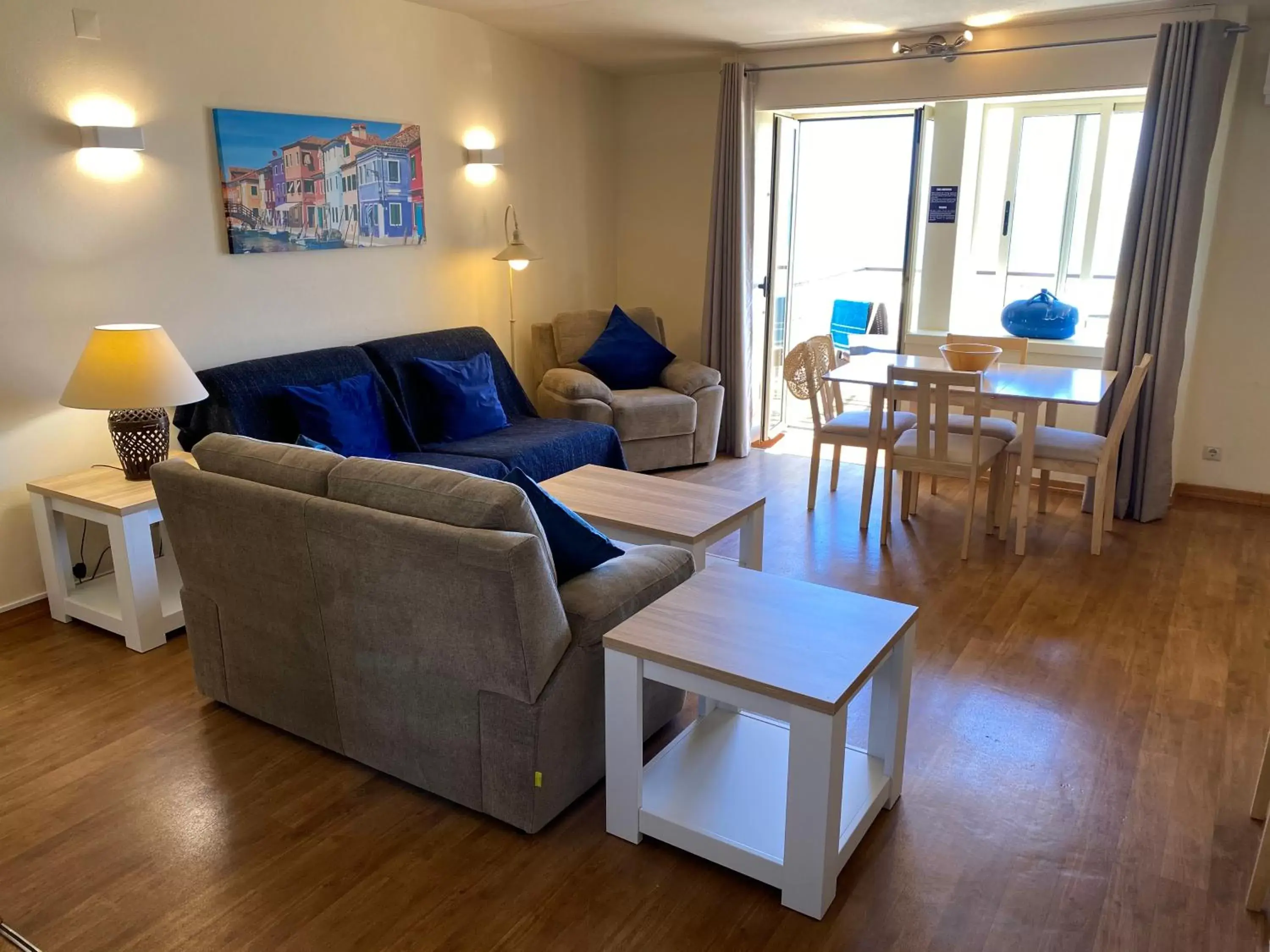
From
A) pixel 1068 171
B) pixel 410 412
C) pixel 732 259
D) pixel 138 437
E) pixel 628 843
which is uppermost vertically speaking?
pixel 1068 171

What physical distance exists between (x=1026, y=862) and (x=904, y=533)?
2450 mm

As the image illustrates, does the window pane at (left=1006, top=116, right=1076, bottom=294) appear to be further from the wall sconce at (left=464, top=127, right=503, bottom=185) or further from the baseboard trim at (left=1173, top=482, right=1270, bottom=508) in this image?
the wall sconce at (left=464, top=127, right=503, bottom=185)

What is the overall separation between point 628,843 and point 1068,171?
4982 mm

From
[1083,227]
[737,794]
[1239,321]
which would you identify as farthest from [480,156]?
[1239,321]

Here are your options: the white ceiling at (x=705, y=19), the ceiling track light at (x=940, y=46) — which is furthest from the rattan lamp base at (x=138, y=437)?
the ceiling track light at (x=940, y=46)

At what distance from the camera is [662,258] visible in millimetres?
6301

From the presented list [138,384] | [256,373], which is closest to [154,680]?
[138,384]

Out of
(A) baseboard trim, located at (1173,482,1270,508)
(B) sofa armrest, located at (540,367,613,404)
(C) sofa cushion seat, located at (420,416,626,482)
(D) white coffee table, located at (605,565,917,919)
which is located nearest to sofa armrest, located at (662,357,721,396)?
(B) sofa armrest, located at (540,367,613,404)

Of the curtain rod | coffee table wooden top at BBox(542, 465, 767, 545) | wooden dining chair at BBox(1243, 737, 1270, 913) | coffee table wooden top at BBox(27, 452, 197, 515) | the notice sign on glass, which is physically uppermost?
the curtain rod

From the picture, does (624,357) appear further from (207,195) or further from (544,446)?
(207,195)

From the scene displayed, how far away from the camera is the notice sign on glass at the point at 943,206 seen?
5.48 m

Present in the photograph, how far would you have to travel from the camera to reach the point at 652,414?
17.5 feet

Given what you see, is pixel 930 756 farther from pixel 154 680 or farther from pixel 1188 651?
pixel 154 680

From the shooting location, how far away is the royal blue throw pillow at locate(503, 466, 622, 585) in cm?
237
